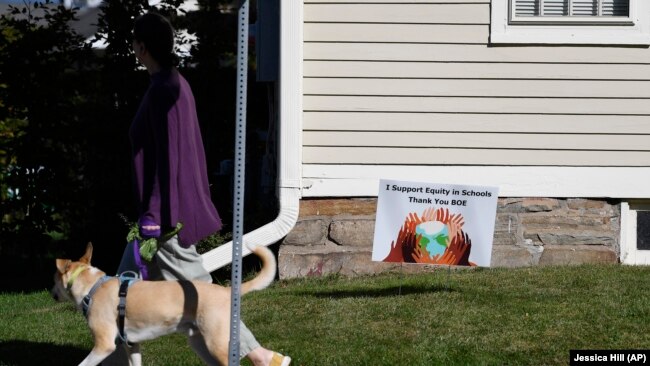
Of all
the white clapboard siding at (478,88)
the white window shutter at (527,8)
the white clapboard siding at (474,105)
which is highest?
the white window shutter at (527,8)

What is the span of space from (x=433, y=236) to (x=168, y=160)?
3.33 meters

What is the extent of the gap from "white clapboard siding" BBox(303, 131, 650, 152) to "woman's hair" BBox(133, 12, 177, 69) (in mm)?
4019

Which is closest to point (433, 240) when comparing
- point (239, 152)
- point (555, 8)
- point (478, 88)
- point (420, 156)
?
point (420, 156)

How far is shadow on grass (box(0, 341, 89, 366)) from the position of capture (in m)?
6.65

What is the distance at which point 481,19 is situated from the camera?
9.46 metres

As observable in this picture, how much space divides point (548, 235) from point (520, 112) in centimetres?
109

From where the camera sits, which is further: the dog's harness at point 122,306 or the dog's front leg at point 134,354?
the dog's front leg at point 134,354

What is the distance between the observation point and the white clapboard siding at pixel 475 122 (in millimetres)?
9469

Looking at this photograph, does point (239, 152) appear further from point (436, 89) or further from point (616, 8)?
point (616, 8)

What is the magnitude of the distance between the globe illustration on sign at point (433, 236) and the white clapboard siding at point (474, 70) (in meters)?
1.74

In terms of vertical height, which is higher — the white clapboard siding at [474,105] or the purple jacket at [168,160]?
the white clapboard siding at [474,105]

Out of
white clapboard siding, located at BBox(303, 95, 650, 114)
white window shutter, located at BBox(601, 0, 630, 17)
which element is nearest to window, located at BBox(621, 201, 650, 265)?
white clapboard siding, located at BBox(303, 95, 650, 114)

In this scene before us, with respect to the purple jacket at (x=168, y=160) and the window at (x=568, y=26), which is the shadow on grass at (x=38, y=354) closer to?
the purple jacket at (x=168, y=160)

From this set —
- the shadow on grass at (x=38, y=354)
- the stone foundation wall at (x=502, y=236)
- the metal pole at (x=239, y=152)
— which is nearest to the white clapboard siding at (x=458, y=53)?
the stone foundation wall at (x=502, y=236)
